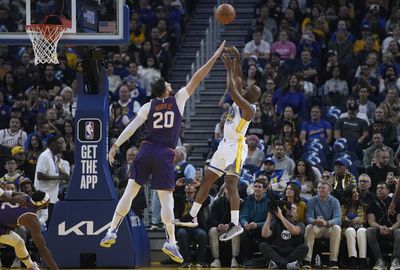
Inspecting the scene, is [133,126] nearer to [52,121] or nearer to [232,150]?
[232,150]

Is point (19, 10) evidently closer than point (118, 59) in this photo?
No

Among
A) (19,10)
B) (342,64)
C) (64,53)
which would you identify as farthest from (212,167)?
(19,10)

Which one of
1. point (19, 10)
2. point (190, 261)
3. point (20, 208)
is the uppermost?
point (19, 10)

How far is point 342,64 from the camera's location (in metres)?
21.7

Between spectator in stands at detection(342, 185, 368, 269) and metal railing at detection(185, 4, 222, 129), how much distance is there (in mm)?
5193

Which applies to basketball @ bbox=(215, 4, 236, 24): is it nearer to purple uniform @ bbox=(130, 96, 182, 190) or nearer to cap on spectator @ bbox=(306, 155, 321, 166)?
purple uniform @ bbox=(130, 96, 182, 190)

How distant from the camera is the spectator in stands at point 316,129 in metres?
20.1

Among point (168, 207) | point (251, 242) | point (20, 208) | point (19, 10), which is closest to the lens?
point (168, 207)

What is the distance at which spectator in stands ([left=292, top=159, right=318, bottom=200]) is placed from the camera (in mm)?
18656

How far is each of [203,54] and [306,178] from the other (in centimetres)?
576

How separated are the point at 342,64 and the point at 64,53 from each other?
6.48 m

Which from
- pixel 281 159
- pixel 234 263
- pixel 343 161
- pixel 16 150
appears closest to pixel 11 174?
pixel 16 150

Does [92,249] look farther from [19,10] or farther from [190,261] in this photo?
[19,10]

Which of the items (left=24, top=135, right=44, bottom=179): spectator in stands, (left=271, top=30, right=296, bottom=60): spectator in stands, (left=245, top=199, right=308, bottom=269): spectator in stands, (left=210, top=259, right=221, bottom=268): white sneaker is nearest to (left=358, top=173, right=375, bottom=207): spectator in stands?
(left=245, top=199, right=308, bottom=269): spectator in stands
